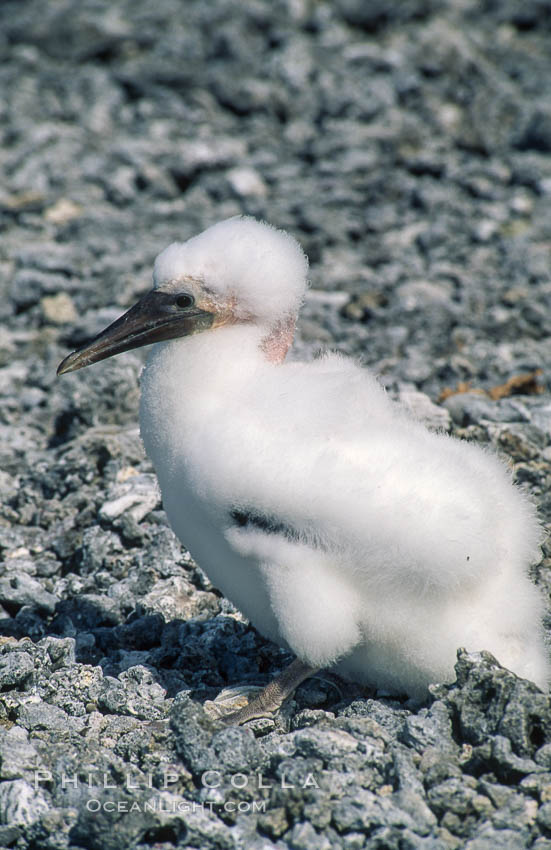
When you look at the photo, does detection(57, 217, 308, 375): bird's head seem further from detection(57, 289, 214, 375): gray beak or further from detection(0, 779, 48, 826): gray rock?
detection(0, 779, 48, 826): gray rock

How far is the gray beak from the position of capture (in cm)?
496

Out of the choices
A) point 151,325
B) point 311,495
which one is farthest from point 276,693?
point 151,325

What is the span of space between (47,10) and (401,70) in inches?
184

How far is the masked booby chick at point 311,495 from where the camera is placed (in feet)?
14.4

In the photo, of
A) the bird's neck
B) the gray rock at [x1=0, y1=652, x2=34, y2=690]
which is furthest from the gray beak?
the gray rock at [x1=0, y1=652, x2=34, y2=690]

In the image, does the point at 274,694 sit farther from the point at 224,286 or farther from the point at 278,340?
the point at 224,286

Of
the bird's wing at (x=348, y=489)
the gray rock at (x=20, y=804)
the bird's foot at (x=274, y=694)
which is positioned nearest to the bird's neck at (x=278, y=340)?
the bird's wing at (x=348, y=489)

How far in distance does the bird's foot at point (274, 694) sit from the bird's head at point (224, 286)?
1.41 meters

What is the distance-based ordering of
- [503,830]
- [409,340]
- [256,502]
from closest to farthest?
[503,830] < [256,502] < [409,340]

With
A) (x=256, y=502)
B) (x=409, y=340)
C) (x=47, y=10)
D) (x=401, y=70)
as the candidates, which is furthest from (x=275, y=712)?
(x=47, y=10)

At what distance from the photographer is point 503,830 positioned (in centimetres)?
382

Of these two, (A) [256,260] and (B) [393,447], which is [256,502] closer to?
(B) [393,447]

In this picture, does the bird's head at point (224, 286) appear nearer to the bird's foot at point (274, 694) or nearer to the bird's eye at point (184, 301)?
the bird's eye at point (184, 301)

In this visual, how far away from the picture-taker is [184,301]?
16.3 feet
